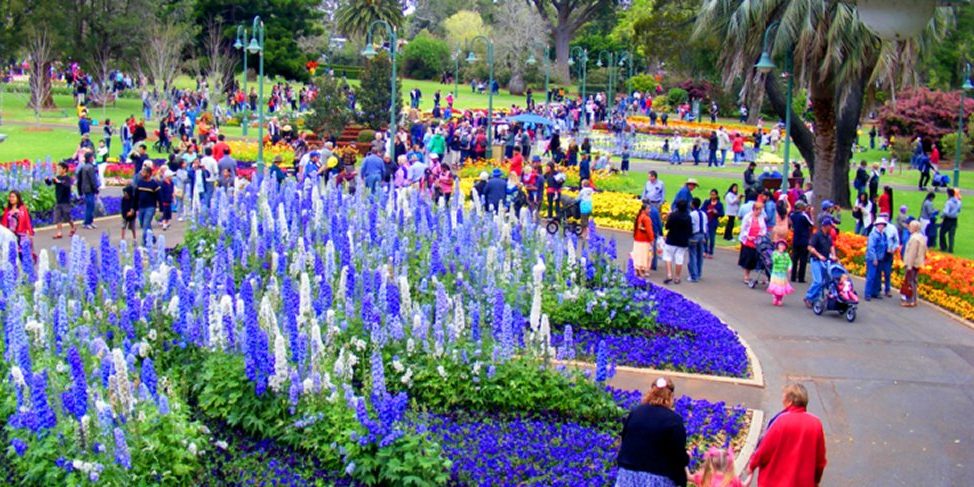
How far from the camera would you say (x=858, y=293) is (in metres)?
17.6

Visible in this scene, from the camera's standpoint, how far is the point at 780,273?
52.9 ft

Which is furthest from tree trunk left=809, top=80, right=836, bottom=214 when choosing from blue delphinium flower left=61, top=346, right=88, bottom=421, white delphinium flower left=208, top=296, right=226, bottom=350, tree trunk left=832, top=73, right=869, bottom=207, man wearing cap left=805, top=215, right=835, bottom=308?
blue delphinium flower left=61, top=346, right=88, bottom=421

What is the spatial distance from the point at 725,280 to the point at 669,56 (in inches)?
752

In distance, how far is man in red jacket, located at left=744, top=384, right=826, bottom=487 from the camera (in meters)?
7.17

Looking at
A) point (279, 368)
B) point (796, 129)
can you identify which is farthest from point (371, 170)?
A: point (279, 368)

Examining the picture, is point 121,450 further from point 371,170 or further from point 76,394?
point 371,170

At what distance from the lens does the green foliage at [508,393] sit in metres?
10.1

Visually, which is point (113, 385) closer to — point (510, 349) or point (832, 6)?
point (510, 349)

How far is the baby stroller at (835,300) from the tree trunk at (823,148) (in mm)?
11231

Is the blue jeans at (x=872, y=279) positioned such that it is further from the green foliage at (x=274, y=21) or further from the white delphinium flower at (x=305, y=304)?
the green foliage at (x=274, y=21)

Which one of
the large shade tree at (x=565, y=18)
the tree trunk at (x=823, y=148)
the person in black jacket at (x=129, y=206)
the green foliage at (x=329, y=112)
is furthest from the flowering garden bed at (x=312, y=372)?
the large shade tree at (x=565, y=18)

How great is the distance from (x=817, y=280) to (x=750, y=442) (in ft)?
20.9

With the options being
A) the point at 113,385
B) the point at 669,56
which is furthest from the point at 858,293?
the point at 669,56

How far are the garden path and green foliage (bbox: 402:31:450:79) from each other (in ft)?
214
